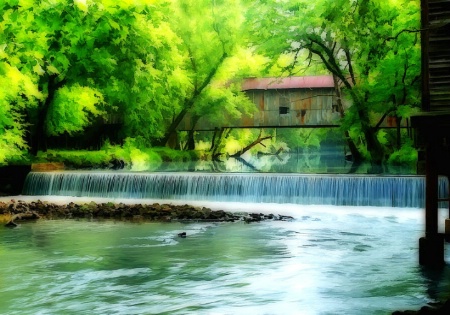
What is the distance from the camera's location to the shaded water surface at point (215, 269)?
10367 millimetres

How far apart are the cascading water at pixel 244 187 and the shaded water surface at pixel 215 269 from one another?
352 cm

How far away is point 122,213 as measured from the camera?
70.4ft

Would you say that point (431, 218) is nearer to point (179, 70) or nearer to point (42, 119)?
Result: point (42, 119)

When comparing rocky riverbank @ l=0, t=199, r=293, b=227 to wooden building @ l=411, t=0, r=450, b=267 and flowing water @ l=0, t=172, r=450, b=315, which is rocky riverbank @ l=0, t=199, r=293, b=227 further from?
wooden building @ l=411, t=0, r=450, b=267

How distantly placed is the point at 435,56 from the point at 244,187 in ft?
49.4

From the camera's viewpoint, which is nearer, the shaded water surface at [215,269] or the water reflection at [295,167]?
the shaded water surface at [215,269]

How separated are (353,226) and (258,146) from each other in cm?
5148

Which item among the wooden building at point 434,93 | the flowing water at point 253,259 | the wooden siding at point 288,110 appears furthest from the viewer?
the wooden siding at point 288,110

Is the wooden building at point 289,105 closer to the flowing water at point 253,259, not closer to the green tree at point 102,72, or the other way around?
the green tree at point 102,72

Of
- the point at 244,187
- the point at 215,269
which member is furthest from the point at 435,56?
the point at 244,187

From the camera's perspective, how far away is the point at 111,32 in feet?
98.7

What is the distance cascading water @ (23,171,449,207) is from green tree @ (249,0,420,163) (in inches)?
422

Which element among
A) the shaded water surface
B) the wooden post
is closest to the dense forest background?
the shaded water surface

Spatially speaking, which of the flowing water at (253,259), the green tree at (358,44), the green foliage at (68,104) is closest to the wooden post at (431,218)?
the flowing water at (253,259)
